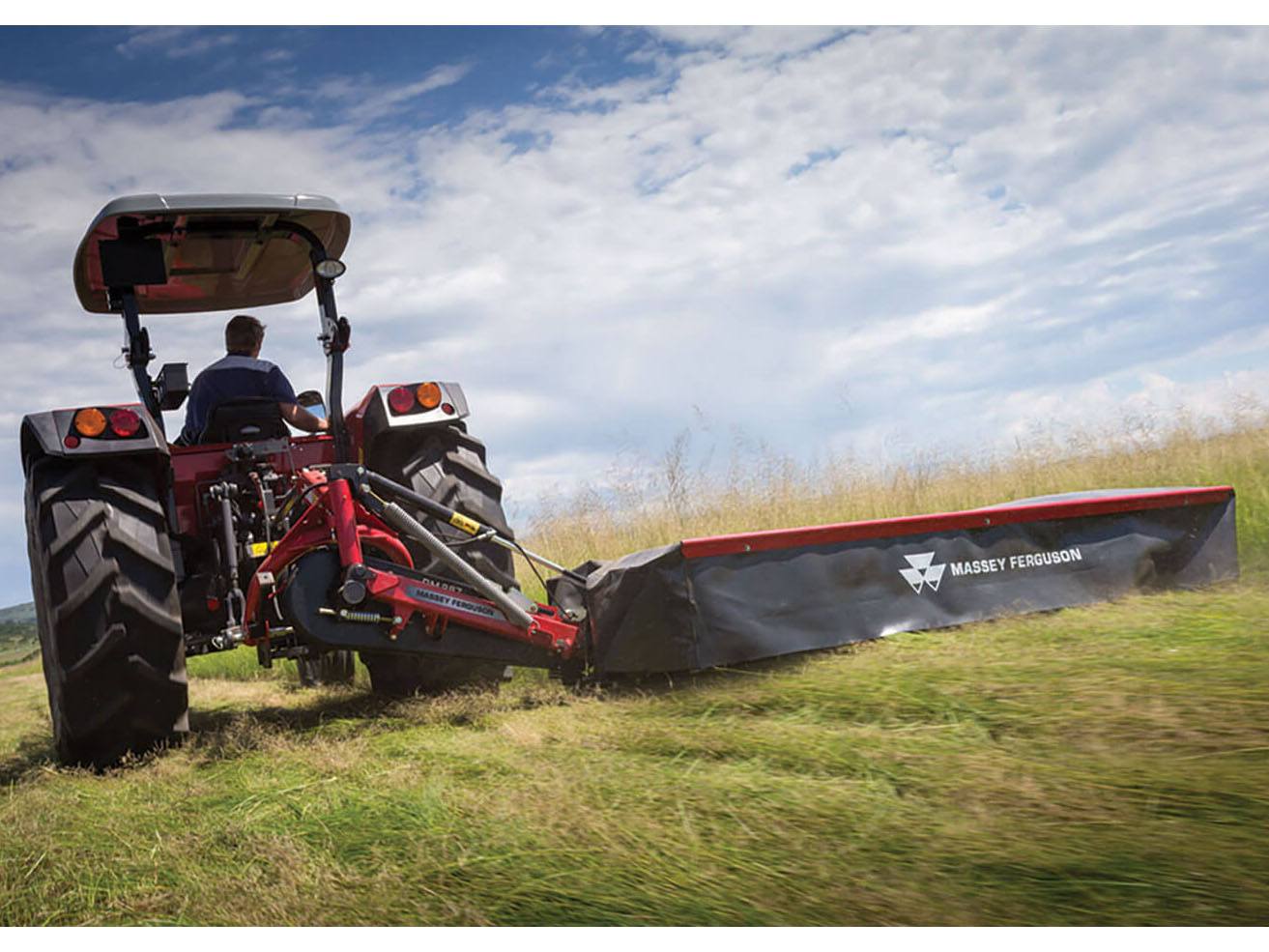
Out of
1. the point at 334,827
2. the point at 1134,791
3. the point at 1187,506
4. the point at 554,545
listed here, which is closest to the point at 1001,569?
the point at 1187,506

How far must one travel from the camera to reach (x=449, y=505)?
351 cm

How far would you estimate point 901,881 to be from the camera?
5.13ft

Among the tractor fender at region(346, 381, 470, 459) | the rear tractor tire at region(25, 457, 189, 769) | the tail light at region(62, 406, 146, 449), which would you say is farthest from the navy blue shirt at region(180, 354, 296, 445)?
the rear tractor tire at region(25, 457, 189, 769)

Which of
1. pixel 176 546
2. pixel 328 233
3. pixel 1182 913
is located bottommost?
pixel 1182 913

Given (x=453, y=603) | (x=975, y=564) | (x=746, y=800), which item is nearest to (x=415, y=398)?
(x=453, y=603)

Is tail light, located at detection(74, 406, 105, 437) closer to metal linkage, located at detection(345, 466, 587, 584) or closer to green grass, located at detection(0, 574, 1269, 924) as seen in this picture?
metal linkage, located at detection(345, 466, 587, 584)

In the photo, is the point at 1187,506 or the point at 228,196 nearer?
the point at 228,196

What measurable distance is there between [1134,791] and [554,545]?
18.3 feet

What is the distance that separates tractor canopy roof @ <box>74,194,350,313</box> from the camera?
341 centimetres

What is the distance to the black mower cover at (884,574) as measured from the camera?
3113 millimetres

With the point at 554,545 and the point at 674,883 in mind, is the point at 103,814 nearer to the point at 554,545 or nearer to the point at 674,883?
the point at 674,883

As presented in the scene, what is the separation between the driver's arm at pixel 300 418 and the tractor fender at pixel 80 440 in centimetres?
51

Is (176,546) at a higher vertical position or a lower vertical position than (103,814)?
higher

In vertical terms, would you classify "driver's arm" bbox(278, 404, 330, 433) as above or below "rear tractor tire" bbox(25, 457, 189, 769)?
above
